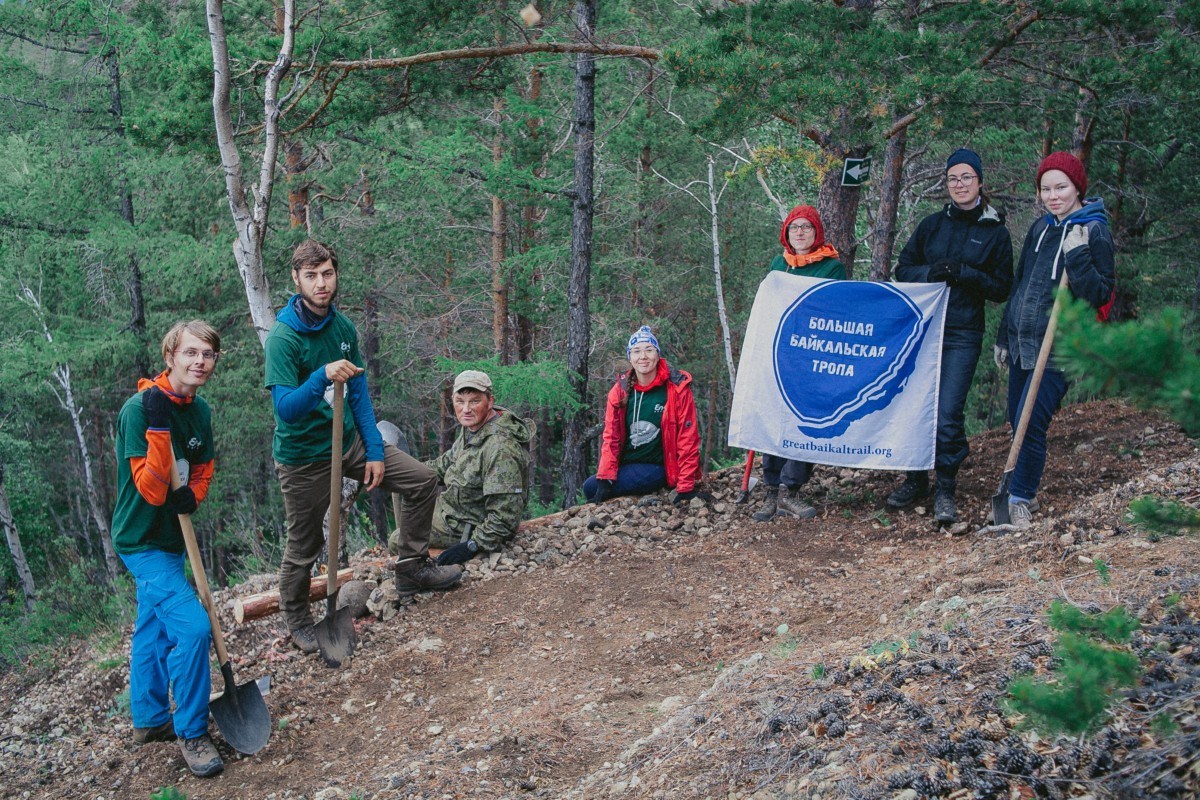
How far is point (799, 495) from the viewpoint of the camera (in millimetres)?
7070

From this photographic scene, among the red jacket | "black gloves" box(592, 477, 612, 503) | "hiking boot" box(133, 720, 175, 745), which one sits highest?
the red jacket

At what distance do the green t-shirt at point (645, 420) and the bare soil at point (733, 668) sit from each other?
1.62 ft

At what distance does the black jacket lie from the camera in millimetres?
5941

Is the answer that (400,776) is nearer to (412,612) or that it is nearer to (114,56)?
(412,612)

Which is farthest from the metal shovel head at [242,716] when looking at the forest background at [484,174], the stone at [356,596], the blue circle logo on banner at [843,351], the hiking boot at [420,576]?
the blue circle logo on banner at [843,351]

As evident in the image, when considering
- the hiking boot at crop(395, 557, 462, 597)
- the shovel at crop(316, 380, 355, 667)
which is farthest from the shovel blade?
the hiking boot at crop(395, 557, 462, 597)

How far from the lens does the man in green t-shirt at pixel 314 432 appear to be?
492 centimetres

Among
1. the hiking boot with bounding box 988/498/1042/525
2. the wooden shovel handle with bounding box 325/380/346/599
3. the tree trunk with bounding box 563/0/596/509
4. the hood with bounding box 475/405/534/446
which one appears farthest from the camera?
the tree trunk with bounding box 563/0/596/509

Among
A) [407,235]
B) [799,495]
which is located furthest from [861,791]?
[407,235]

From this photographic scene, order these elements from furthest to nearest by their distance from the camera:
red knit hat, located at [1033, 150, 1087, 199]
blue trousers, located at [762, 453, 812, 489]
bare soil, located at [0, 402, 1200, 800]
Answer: blue trousers, located at [762, 453, 812, 489], red knit hat, located at [1033, 150, 1087, 199], bare soil, located at [0, 402, 1200, 800]

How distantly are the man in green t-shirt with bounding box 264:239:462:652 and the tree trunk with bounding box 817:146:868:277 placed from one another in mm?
3971

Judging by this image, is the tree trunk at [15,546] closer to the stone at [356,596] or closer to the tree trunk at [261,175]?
the tree trunk at [261,175]

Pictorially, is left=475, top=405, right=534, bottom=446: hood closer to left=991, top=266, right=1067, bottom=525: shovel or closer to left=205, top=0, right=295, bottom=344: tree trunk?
left=205, top=0, right=295, bottom=344: tree trunk

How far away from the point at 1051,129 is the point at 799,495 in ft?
26.8
